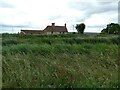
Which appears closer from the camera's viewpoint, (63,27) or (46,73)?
(46,73)

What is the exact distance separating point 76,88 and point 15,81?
4.69 ft

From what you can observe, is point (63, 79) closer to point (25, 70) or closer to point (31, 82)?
point (31, 82)

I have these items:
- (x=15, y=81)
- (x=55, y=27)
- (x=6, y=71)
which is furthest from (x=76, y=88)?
(x=55, y=27)

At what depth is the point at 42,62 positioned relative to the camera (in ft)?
20.9

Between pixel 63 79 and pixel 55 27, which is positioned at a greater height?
pixel 55 27

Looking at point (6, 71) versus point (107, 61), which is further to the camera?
point (107, 61)

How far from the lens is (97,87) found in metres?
4.32

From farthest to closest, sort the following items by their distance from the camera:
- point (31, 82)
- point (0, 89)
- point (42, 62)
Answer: point (42, 62), point (31, 82), point (0, 89)

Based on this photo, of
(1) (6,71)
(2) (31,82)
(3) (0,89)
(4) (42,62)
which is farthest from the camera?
(4) (42,62)

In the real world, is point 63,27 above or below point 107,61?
above

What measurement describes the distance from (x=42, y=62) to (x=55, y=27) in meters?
61.4

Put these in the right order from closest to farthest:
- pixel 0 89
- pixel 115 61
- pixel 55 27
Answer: pixel 0 89, pixel 115 61, pixel 55 27

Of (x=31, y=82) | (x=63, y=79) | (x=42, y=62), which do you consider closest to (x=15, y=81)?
(x=31, y=82)

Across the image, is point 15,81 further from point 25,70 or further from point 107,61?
point 107,61
